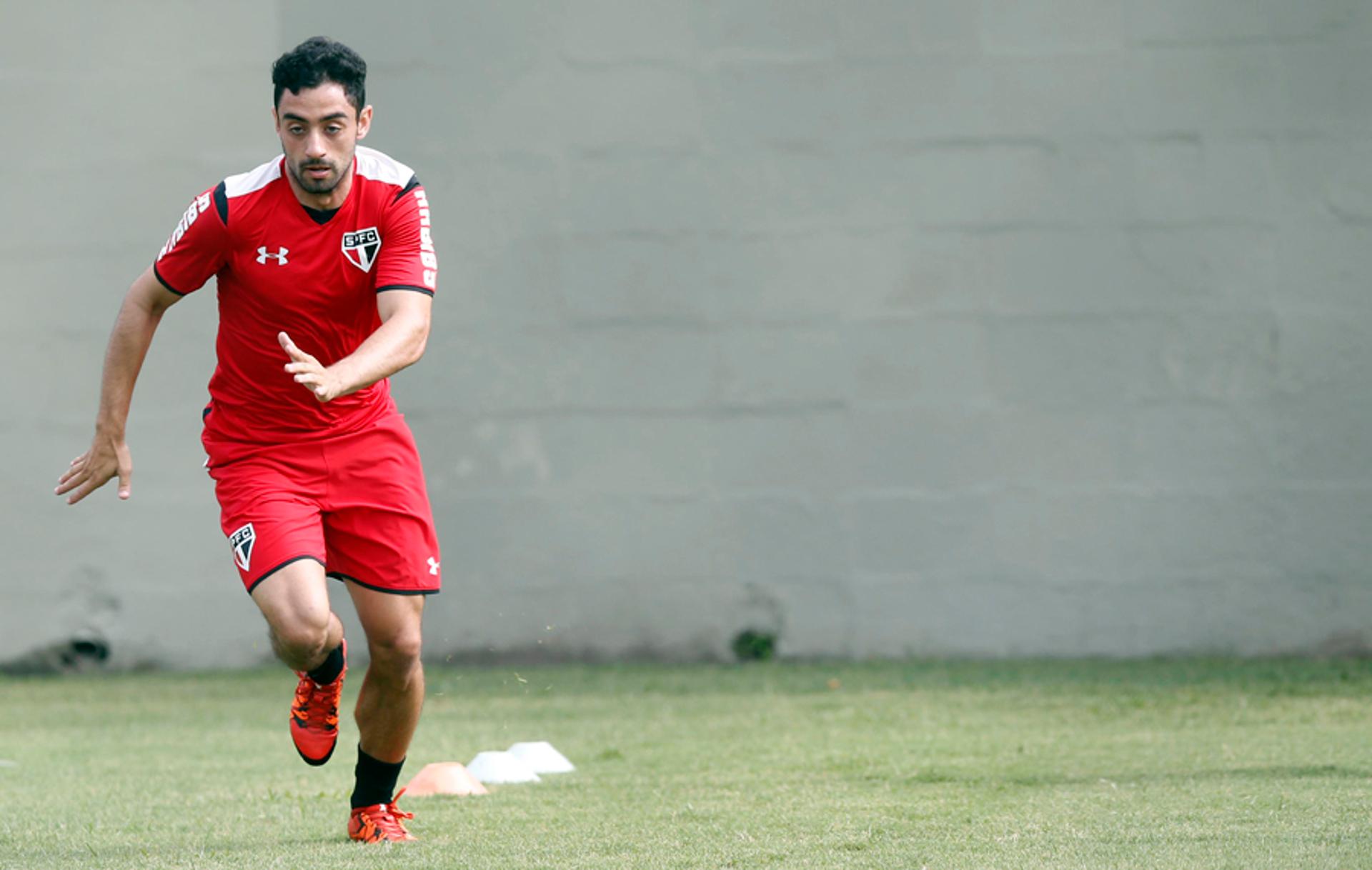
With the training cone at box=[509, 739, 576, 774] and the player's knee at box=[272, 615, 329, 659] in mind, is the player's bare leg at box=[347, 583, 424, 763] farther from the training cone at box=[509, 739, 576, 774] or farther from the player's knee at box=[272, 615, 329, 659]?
the training cone at box=[509, 739, 576, 774]

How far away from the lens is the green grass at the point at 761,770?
3.91m

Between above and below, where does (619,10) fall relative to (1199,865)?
above

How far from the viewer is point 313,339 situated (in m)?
4.17

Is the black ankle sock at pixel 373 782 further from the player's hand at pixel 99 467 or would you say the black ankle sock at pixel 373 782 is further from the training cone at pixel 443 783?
the player's hand at pixel 99 467

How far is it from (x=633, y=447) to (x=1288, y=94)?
3748 mm

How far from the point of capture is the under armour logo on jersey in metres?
4.08

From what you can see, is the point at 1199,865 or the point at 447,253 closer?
the point at 1199,865

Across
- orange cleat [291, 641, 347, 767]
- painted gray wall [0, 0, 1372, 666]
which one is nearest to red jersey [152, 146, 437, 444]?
orange cleat [291, 641, 347, 767]

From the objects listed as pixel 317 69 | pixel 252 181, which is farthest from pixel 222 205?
pixel 317 69

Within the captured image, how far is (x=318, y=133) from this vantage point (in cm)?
390

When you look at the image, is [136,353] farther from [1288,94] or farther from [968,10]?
[1288,94]

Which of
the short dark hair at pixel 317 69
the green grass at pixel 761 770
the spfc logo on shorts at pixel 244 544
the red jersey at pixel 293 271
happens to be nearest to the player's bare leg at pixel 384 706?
the green grass at pixel 761 770

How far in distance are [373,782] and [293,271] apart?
1284 mm

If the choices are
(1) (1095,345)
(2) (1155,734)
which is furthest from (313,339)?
(1) (1095,345)
